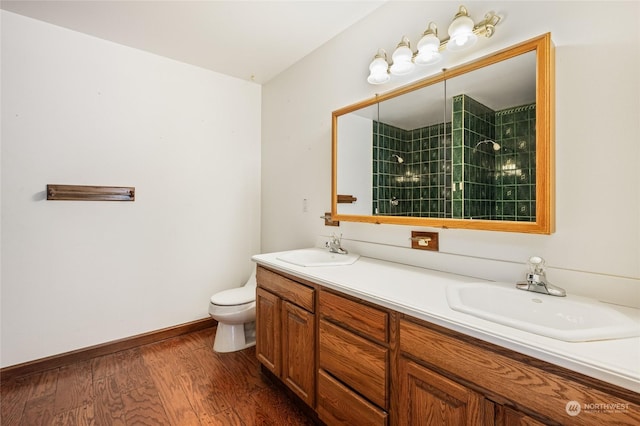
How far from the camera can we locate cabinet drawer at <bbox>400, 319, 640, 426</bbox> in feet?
2.15

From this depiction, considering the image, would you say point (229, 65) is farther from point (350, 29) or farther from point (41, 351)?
point (41, 351)

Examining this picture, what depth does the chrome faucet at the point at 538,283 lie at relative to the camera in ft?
3.47

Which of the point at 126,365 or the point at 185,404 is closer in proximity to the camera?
the point at 185,404

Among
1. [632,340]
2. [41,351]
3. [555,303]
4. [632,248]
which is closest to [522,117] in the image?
[632,248]

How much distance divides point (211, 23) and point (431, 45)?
1.52 m

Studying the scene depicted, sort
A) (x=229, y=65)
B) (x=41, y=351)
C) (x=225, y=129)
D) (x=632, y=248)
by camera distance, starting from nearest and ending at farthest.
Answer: (x=632, y=248) < (x=41, y=351) < (x=229, y=65) < (x=225, y=129)

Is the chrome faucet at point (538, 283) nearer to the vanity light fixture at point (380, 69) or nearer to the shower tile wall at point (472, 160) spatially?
the shower tile wall at point (472, 160)

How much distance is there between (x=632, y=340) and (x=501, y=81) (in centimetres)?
104

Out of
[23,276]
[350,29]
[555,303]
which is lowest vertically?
[23,276]

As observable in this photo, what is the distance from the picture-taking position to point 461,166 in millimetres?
1384

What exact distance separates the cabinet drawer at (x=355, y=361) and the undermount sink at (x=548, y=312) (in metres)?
0.39

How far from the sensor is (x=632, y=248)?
0.98 m

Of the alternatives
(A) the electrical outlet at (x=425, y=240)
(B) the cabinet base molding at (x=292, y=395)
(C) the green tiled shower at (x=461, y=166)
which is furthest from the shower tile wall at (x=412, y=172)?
(B) the cabinet base molding at (x=292, y=395)

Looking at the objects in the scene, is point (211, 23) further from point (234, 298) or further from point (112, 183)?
point (234, 298)
